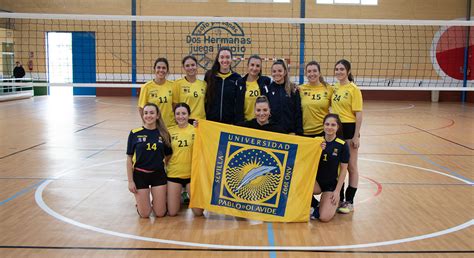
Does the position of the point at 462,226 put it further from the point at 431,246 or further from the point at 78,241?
the point at 78,241

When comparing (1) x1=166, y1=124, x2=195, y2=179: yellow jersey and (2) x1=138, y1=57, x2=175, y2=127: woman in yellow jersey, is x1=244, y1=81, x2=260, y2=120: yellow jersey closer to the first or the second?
(1) x1=166, y1=124, x2=195, y2=179: yellow jersey

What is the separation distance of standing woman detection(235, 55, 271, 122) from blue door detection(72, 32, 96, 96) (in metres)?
18.9

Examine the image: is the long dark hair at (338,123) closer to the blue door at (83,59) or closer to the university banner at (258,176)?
the university banner at (258,176)

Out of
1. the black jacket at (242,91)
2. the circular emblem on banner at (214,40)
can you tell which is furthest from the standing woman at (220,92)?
the circular emblem on banner at (214,40)

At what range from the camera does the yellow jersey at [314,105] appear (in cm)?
578

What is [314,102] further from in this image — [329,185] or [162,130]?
[162,130]

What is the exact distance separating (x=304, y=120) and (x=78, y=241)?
9.02 feet

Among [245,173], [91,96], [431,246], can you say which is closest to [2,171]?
[245,173]

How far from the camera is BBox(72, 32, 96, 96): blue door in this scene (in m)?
23.6

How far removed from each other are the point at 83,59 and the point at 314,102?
2043cm

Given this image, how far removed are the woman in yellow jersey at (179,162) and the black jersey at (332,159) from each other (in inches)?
54.7

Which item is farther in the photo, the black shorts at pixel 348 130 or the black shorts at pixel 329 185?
the black shorts at pixel 348 130

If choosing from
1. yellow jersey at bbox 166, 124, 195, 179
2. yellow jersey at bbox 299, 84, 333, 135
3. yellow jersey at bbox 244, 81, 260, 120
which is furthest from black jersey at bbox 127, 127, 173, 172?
yellow jersey at bbox 299, 84, 333, 135

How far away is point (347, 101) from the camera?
5676 millimetres
